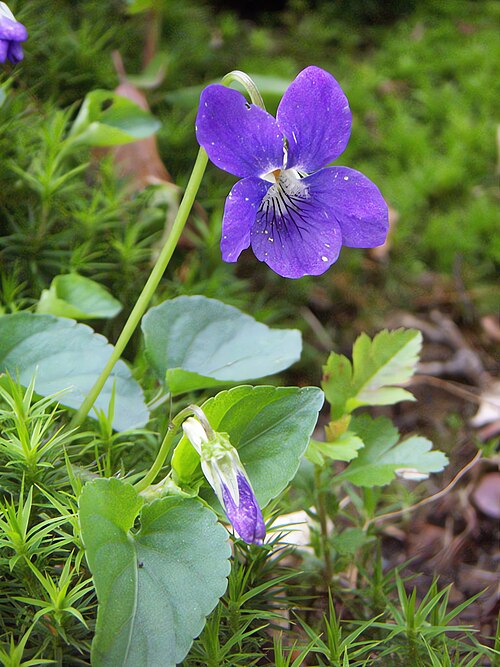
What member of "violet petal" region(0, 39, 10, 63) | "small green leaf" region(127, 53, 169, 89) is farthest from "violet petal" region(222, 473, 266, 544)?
"small green leaf" region(127, 53, 169, 89)

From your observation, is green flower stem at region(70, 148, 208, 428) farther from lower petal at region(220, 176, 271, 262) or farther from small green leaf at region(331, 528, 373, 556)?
small green leaf at region(331, 528, 373, 556)

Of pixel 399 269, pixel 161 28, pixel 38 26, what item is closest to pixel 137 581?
pixel 399 269

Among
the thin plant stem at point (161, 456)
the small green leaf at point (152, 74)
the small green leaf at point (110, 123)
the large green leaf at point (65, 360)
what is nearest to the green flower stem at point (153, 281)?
the large green leaf at point (65, 360)

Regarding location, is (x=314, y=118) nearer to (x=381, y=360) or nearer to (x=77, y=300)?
(x=381, y=360)

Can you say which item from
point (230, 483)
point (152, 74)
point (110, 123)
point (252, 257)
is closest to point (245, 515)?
point (230, 483)

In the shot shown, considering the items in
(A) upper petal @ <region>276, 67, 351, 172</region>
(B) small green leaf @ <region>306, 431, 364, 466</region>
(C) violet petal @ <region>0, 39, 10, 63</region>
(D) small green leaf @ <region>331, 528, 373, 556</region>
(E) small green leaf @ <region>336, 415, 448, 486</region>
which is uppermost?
(C) violet petal @ <region>0, 39, 10, 63</region>

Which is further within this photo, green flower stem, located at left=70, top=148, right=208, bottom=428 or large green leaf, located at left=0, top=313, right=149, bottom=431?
large green leaf, located at left=0, top=313, right=149, bottom=431
